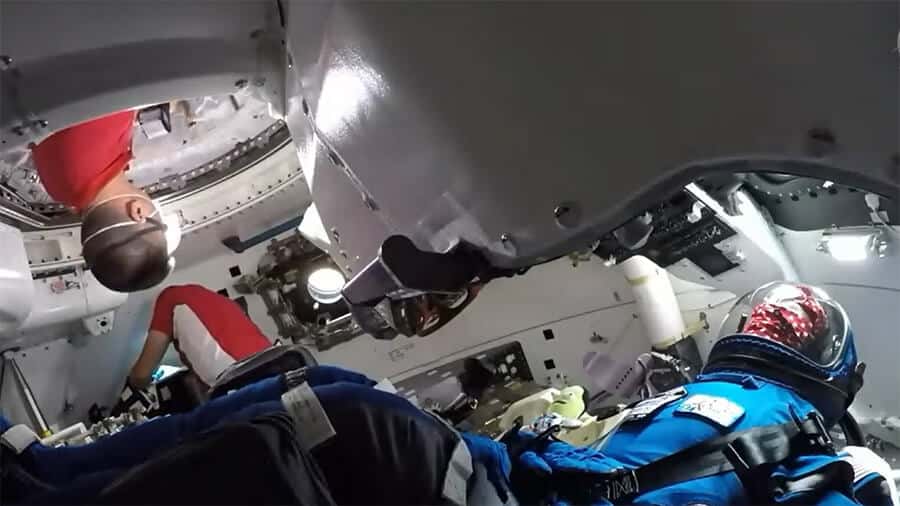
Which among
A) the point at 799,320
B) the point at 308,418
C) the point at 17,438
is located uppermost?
the point at 17,438

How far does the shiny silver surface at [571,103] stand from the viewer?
1.20 meters

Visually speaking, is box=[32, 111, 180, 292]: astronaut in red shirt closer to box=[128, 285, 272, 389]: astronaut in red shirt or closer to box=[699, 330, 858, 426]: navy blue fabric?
box=[128, 285, 272, 389]: astronaut in red shirt

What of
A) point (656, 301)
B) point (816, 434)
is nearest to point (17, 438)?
point (816, 434)

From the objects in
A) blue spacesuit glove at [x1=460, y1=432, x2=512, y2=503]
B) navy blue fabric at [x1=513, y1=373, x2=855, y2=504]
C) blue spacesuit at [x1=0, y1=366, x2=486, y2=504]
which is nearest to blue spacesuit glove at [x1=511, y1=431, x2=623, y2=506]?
navy blue fabric at [x1=513, y1=373, x2=855, y2=504]

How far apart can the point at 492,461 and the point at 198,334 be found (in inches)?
98.2

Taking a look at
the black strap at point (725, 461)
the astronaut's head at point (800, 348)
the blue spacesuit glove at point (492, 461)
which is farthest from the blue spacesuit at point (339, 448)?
the astronaut's head at point (800, 348)

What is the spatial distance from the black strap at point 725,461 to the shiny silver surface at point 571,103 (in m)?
1.30

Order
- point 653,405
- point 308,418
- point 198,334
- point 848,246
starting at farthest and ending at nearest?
point 198,334 → point 848,246 → point 653,405 → point 308,418

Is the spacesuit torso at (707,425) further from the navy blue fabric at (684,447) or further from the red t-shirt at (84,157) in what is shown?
the red t-shirt at (84,157)

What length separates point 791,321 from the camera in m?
3.71

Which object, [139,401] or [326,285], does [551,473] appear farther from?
[139,401]

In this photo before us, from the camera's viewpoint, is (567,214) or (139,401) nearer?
(567,214)

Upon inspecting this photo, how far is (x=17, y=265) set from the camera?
10.7ft

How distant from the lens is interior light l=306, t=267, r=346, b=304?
4.48m
